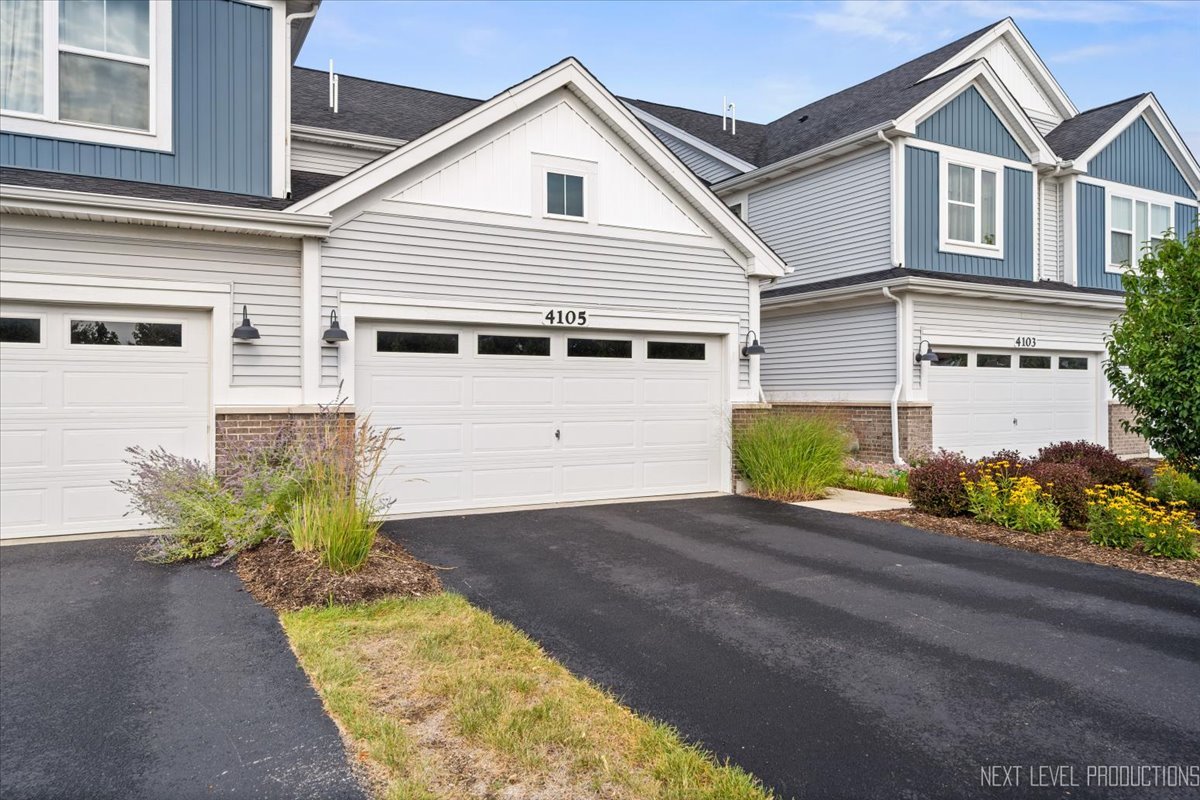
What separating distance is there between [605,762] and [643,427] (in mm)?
7796

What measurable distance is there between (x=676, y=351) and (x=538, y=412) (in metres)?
2.48

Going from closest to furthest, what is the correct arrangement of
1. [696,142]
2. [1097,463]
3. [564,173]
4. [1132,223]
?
[564,173] → [1097,463] → [1132,223] → [696,142]

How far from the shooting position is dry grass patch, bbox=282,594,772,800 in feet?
10.2

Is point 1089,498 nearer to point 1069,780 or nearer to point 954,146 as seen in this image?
point 1069,780

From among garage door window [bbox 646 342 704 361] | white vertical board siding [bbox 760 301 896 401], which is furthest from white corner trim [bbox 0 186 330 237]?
white vertical board siding [bbox 760 301 896 401]

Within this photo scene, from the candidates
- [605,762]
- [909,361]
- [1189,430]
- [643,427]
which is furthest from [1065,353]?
[605,762]

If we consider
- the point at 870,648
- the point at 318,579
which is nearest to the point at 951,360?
the point at 870,648

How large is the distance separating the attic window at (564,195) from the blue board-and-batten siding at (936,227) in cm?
692

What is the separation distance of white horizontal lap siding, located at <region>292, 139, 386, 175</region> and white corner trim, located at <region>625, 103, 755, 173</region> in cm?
680

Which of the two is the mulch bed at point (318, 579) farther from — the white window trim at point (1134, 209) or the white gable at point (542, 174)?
the white window trim at point (1134, 209)

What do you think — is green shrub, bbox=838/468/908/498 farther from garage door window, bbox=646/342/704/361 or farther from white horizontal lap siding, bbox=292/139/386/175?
white horizontal lap siding, bbox=292/139/386/175

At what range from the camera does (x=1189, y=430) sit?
8.49 metres

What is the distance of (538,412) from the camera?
10.2 metres

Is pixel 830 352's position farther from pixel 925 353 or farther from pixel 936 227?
pixel 936 227
